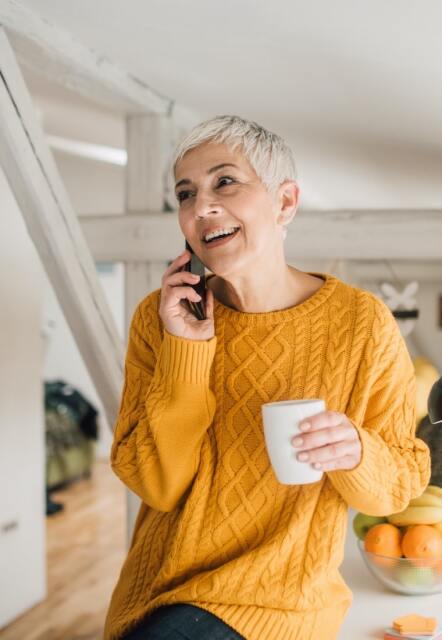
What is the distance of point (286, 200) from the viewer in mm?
1320

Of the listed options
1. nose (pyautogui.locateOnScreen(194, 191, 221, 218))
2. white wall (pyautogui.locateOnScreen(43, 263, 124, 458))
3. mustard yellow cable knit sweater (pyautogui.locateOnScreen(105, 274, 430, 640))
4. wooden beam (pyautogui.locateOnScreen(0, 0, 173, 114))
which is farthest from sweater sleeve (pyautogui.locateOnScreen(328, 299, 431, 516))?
white wall (pyautogui.locateOnScreen(43, 263, 124, 458))

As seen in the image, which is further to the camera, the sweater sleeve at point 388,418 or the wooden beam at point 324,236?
the wooden beam at point 324,236

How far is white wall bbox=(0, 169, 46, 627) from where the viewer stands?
3049mm

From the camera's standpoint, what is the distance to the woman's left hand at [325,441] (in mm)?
1034

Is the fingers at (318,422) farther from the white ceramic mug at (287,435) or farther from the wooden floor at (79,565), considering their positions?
the wooden floor at (79,565)

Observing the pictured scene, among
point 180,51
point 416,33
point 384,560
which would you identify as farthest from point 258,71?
point 384,560

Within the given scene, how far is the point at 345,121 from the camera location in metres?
2.35

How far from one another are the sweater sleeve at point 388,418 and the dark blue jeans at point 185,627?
11.0 inches

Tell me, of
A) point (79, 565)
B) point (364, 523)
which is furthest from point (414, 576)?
point (79, 565)

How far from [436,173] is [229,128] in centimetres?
175

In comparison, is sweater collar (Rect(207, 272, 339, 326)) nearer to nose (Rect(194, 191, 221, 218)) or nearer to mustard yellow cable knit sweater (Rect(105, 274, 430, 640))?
mustard yellow cable knit sweater (Rect(105, 274, 430, 640))

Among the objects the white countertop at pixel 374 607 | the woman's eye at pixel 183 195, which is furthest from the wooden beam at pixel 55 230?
the white countertop at pixel 374 607

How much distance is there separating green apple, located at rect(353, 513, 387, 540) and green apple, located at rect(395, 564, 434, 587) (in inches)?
4.6

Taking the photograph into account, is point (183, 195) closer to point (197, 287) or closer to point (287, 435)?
point (197, 287)
